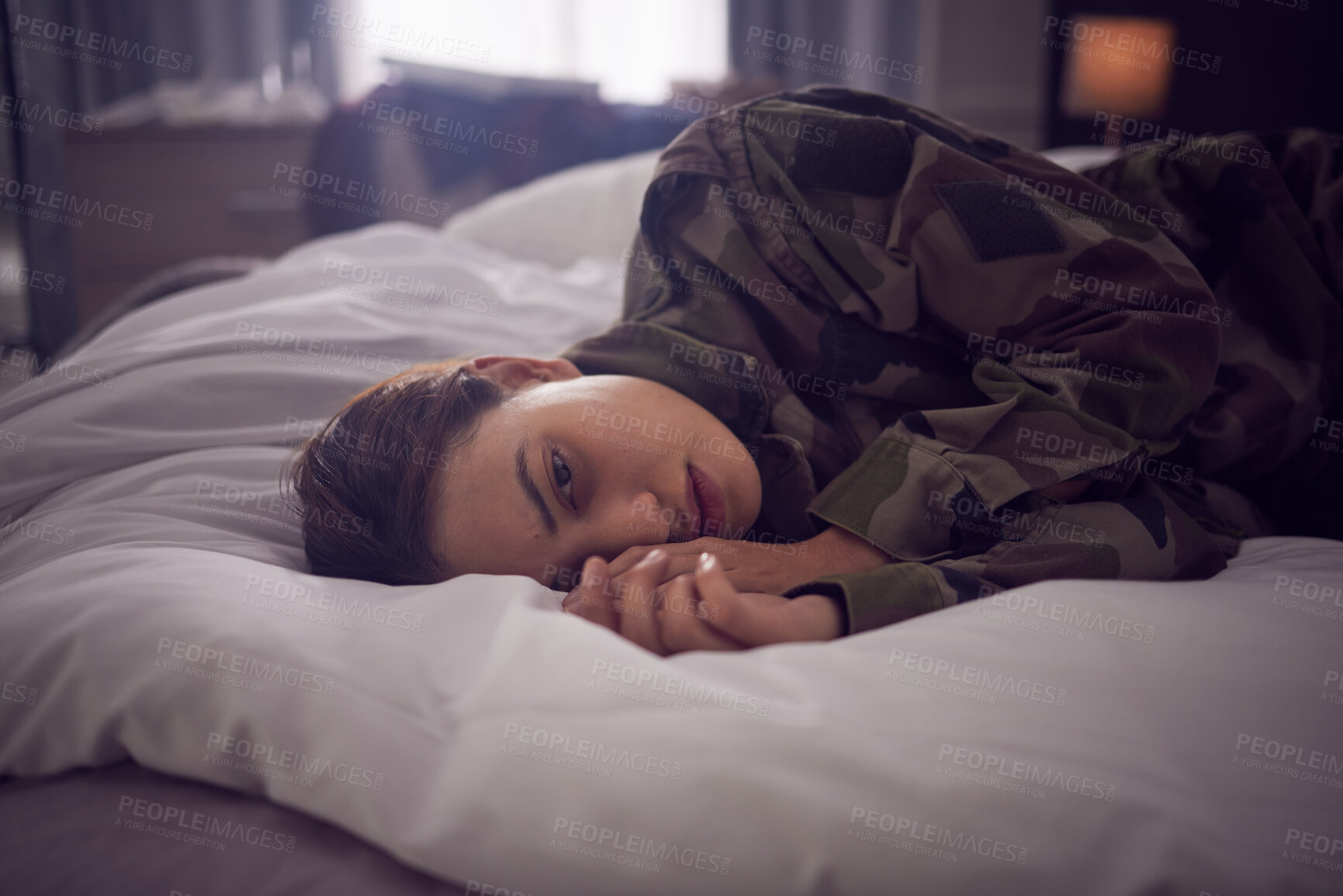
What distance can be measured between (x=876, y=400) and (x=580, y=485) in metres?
0.33

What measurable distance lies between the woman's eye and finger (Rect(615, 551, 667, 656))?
4.4 inches

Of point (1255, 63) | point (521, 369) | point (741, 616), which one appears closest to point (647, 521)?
point (741, 616)

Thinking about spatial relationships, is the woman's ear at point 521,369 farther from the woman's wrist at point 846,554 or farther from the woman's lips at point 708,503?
the woman's wrist at point 846,554

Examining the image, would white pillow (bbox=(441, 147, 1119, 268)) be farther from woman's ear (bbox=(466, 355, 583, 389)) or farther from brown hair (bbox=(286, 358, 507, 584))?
brown hair (bbox=(286, 358, 507, 584))

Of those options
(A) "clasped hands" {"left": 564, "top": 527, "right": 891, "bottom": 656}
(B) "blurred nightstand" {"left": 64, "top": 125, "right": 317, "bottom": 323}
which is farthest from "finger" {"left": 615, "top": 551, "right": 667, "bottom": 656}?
(B) "blurred nightstand" {"left": 64, "top": 125, "right": 317, "bottom": 323}

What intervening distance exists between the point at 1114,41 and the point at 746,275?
93.2 inches

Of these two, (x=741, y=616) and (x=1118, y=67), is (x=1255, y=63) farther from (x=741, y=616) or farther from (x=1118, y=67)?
(x=741, y=616)

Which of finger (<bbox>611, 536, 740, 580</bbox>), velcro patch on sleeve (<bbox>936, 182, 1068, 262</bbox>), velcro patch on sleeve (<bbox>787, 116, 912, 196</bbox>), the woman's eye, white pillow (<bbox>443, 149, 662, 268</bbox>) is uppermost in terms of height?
velcro patch on sleeve (<bbox>787, 116, 912, 196</bbox>)

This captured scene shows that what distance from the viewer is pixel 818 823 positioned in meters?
0.40

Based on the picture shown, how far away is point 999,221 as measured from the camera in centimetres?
71

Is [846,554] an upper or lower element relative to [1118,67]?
lower

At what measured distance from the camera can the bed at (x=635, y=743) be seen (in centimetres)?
40

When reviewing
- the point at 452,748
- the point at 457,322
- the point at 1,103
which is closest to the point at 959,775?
the point at 452,748

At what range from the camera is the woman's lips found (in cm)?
69
